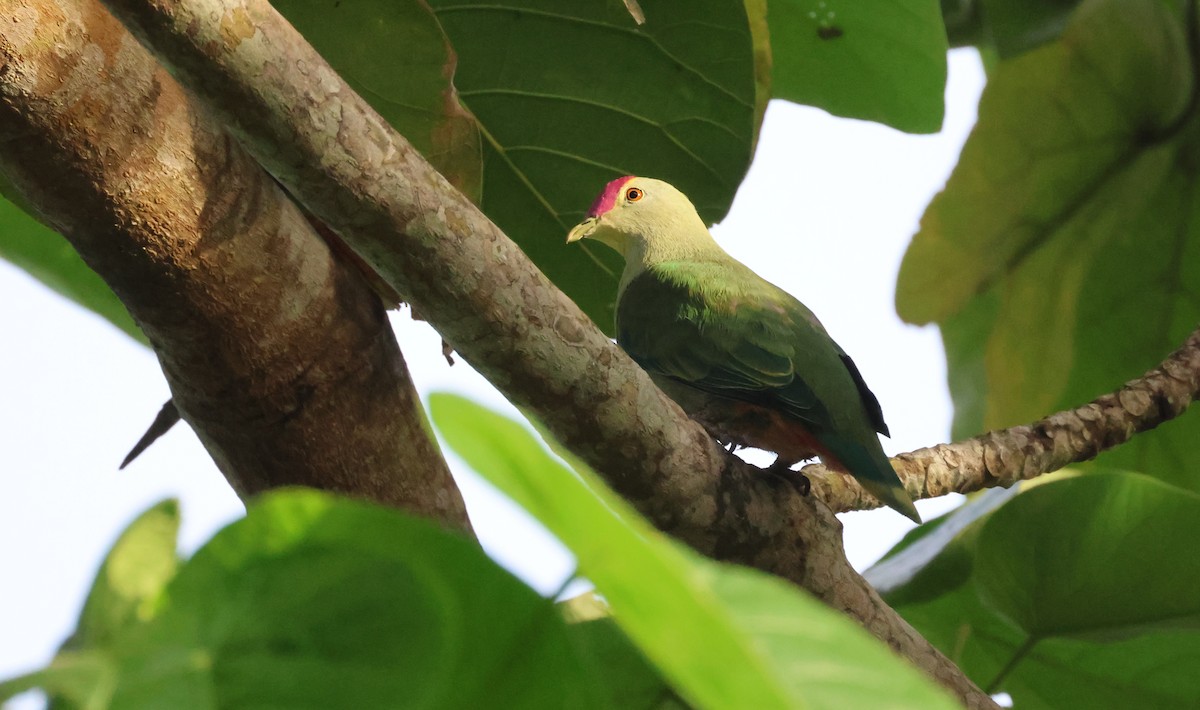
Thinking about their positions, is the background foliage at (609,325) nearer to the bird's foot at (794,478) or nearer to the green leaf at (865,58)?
the green leaf at (865,58)

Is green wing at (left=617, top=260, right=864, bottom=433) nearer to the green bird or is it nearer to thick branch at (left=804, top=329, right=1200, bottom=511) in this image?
the green bird

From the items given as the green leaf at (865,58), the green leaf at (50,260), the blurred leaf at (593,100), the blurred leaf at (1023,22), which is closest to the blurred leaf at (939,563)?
the blurred leaf at (593,100)

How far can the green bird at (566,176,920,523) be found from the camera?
1.76 metres

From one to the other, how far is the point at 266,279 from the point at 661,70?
36.1 inches

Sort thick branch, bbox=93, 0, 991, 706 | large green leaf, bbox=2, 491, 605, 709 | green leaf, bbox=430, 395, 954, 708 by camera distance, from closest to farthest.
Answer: green leaf, bbox=430, 395, 954, 708, large green leaf, bbox=2, 491, 605, 709, thick branch, bbox=93, 0, 991, 706

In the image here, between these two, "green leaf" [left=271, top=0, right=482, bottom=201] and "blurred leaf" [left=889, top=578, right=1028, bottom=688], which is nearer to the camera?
"green leaf" [left=271, top=0, right=482, bottom=201]

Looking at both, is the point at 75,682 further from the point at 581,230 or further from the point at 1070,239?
the point at 1070,239

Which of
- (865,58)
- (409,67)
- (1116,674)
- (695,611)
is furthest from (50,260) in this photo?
(1116,674)

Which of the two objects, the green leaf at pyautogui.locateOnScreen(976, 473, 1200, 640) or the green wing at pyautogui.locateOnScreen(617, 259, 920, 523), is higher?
the green wing at pyautogui.locateOnScreen(617, 259, 920, 523)

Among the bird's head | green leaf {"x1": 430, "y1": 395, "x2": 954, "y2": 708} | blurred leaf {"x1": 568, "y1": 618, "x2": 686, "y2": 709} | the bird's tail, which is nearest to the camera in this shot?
green leaf {"x1": 430, "y1": 395, "x2": 954, "y2": 708}

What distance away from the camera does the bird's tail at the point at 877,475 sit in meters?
1.64

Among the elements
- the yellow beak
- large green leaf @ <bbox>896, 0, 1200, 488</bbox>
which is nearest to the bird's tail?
the yellow beak

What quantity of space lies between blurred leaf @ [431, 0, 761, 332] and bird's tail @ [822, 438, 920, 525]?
1.52 ft

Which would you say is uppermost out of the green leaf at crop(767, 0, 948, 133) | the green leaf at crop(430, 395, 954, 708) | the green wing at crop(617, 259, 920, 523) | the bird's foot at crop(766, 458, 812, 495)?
the green leaf at crop(767, 0, 948, 133)
